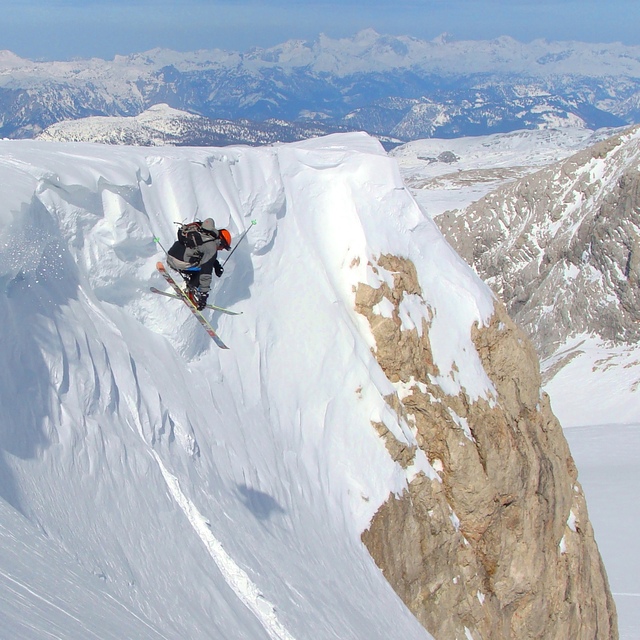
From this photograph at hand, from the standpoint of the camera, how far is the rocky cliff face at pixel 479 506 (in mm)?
18469

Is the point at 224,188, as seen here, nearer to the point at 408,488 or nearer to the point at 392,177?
the point at 392,177

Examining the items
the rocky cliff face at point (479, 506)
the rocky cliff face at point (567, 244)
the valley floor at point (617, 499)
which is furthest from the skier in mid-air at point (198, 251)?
the rocky cliff face at point (567, 244)

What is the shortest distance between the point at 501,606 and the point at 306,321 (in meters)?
10.9

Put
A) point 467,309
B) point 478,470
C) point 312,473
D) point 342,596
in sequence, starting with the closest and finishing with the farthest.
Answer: point 342,596 → point 312,473 → point 478,470 → point 467,309

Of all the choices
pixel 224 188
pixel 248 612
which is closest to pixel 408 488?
pixel 248 612

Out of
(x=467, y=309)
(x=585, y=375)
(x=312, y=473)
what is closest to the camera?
(x=312, y=473)

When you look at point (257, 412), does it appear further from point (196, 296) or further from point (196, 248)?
point (196, 248)

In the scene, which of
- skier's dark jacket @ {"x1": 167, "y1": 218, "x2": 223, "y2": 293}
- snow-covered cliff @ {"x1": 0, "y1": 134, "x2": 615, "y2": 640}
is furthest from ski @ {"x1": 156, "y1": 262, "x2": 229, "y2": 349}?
snow-covered cliff @ {"x1": 0, "y1": 134, "x2": 615, "y2": 640}

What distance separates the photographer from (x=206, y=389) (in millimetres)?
16766

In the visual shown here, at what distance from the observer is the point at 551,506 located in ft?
73.4

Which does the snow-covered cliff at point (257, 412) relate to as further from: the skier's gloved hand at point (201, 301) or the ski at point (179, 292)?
the skier's gloved hand at point (201, 301)

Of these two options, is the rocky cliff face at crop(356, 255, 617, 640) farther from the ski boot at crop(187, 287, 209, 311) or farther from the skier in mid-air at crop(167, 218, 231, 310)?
the skier in mid-air at crop(167, 218, 231, 310)

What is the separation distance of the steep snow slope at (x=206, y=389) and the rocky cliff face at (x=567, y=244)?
294 feet

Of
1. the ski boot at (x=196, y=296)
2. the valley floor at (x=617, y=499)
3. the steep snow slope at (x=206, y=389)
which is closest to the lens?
the steep snow slope at (x=206, y=389)
